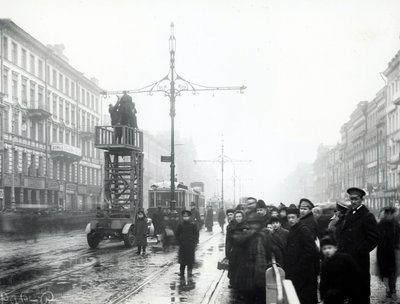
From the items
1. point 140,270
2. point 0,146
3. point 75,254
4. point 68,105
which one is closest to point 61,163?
point 68,105

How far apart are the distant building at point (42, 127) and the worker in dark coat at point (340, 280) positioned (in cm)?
3138

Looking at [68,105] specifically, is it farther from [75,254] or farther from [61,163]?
[75,254]

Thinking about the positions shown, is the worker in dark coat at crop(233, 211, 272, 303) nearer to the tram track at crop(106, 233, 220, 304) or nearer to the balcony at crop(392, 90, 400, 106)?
the tram track at crop(106, 233, 220, 304)

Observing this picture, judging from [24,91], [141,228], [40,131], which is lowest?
[141,228]

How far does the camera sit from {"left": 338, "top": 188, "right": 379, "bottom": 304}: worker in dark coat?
6.80 m

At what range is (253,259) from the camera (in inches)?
325

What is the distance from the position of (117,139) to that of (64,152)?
105ft

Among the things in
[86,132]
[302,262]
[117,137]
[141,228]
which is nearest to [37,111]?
[86,132]

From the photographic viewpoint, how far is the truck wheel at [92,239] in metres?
20.7

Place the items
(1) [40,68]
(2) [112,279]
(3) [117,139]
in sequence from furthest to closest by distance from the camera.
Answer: (1) [40,68] → (3) [117,139] → (2) [112,279]

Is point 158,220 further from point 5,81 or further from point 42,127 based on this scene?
point 42,127

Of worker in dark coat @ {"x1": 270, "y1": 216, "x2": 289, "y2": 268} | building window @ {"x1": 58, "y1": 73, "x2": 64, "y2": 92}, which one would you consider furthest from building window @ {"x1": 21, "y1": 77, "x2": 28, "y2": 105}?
worker in dark coat @ {"x1": 270, "y1": 216, "x2": 289, "y2": 268}

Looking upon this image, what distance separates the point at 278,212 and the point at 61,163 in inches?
1770

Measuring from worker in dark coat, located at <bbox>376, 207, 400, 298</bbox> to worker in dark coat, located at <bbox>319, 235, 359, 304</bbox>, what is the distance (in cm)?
436
